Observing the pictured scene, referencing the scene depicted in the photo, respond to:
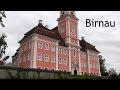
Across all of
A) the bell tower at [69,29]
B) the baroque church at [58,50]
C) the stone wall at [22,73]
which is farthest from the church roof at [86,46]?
the stone wall at [22,73]

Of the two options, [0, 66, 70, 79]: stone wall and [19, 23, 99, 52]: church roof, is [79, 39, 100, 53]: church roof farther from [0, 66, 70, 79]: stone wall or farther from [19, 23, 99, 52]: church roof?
[0, 66, 70, 79]: stone wall

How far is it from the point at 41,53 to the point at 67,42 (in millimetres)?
8291

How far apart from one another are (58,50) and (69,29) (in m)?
6.10

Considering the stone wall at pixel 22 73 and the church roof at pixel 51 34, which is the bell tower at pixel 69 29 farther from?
the stone wall at pixel 22 73

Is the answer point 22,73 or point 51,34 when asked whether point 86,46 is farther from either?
point 22,73

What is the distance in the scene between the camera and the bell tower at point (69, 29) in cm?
4719

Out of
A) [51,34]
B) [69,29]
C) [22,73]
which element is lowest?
[22,73]

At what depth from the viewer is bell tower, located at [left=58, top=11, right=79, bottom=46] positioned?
47188 millimetres

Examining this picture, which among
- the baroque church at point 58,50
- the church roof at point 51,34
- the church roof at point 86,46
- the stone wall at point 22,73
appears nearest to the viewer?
the stone wall at point 22,73

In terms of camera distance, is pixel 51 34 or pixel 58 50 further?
pixel 51 34

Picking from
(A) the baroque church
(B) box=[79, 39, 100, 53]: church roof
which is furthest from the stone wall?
(B) box=[79, 39, 100, 53]: church roof

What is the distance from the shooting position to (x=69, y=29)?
4741 centimetres

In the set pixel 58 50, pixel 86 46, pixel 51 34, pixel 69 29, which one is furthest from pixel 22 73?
pixel 86 46
